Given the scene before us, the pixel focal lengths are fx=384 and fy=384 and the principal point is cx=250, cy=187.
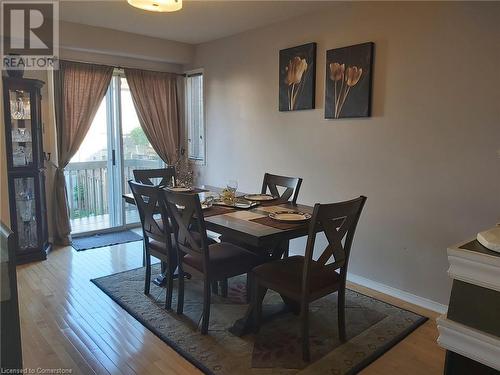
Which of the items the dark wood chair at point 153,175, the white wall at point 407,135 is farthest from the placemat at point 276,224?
the dark wood chair at point 153,175

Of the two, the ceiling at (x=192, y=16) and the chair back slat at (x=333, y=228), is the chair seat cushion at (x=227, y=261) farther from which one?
the ceiling at (x=192, y=16)

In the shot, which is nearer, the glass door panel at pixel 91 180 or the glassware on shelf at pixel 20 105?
the glassware on shelf at pixel 20 105

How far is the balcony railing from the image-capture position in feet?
15.9

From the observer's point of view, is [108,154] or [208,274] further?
[108,154]

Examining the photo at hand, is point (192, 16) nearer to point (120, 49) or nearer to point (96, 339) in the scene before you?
point (120, 49)

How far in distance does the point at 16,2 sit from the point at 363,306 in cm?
399

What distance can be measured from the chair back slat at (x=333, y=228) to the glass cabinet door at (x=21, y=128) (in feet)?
10.4

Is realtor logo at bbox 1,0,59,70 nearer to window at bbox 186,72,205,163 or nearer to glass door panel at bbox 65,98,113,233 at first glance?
glass door panel at bbox 65,98,113,233

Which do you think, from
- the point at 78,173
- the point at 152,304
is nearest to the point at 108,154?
the point at 78,173

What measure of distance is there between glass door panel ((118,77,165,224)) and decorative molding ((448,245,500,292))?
14.7 ft

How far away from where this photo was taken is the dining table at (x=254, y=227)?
2287mm

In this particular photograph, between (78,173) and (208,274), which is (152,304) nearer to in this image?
(208,274)

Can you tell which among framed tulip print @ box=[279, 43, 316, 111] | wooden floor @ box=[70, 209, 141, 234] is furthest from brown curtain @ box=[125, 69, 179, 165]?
framed tulip print @ box=[279, 43, 316, 111]

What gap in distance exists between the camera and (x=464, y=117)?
2729 mm
